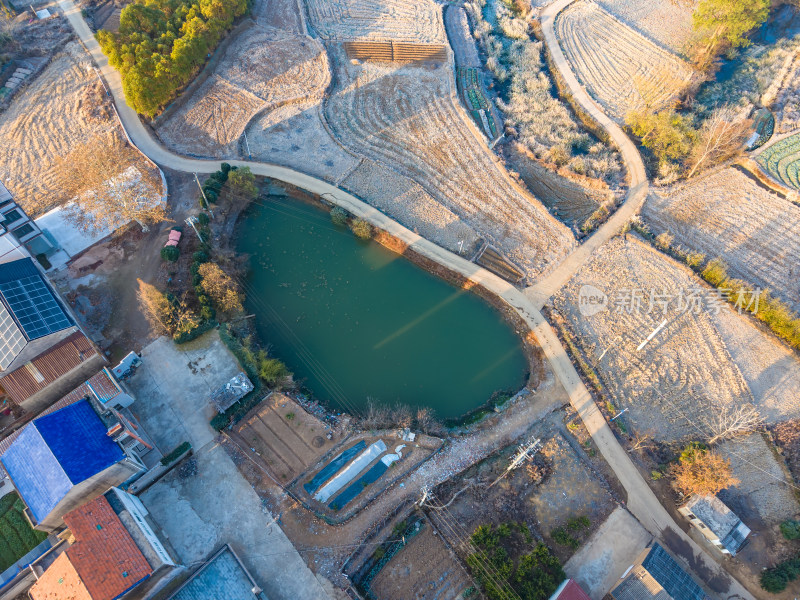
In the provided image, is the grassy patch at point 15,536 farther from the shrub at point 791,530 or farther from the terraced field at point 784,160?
the terraced field at point 784,160

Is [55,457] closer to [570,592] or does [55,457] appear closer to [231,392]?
[231,392]

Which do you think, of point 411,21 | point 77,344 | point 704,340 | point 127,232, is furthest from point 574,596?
point 411,21

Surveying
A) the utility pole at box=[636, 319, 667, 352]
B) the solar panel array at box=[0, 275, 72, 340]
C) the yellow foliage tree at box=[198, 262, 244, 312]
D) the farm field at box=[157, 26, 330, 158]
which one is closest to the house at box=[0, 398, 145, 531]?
the solar panel array at box=[0, 275, 72, 340]

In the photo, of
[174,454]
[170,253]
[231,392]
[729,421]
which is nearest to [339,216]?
[170,253]

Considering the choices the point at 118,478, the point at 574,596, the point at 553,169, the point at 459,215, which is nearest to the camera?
the point at 574,596

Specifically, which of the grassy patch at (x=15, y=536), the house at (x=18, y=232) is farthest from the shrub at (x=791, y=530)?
the house at (x=18, y=232)

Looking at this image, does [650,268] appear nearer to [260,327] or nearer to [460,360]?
[460,360]
